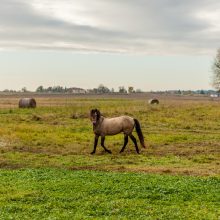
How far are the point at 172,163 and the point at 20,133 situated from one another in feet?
43.9

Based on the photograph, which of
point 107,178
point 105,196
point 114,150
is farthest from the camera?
point 114,150

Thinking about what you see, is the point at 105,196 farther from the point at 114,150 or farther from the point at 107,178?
the point at 114,150

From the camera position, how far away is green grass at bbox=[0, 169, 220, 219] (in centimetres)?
1214

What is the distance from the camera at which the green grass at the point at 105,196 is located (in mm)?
12141

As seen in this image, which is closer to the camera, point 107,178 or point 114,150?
point 107,178

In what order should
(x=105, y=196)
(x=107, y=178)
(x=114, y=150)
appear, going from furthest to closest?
(x=114, y=150)
(x=107, y=178)
(x=105, y=196)

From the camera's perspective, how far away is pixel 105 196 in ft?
45.5

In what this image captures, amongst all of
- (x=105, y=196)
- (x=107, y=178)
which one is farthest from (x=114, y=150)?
(x=105, y=196)

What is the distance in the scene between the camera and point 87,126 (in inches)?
1469

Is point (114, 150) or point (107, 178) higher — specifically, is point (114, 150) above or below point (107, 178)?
below

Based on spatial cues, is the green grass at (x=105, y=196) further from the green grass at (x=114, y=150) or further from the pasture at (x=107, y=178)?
the green grass at (x=114, y=150)

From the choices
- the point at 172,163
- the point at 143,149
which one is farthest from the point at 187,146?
the point at 172,163

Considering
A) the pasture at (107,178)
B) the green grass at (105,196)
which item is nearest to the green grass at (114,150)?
the pasture at (107,178)

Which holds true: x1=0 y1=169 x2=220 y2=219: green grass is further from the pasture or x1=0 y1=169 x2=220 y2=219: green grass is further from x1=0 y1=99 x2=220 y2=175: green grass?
x1=0 y1=99 x2=220 y2=175: green grass
